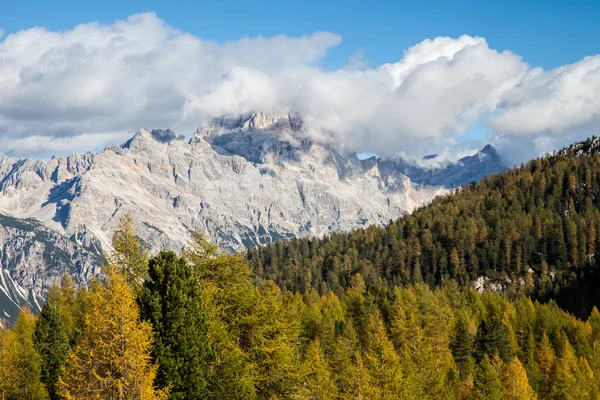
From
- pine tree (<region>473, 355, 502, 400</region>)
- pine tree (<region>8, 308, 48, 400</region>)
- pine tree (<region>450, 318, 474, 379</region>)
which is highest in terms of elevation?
pine tree (<region>8, 308, 48, 400</region>)

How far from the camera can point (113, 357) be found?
2922cm

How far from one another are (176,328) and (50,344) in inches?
1542

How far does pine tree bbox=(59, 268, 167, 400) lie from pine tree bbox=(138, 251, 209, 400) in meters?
3.17

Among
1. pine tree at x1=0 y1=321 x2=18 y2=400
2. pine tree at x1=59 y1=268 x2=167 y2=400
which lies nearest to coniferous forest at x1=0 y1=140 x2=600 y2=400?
pine tree at x1=59 y1=268 x2=167 y2=400

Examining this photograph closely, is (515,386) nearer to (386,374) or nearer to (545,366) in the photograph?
(386,374)

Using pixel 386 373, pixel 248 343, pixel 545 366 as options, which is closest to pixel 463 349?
pixel 545 366

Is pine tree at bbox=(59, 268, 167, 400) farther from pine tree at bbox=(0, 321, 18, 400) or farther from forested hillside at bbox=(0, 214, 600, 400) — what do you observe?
pine tree at bbox=(0, 321, 18, 400)

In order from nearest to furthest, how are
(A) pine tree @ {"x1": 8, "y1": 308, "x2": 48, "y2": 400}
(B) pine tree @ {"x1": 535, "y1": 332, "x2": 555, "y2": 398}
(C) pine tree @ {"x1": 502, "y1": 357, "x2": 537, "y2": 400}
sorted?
(A) pine tree @ {"x1": 8, "y1": 308, "x2": 48, "y2": 400} < (C) pine tree @ {"x1": 502, "y1": 357, "x2": 537, "y2": 400} < (B) pine tree @ {"x1": 535, "y1": 332, "x2": 555, "y2": 398}

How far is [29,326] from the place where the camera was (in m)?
86.2

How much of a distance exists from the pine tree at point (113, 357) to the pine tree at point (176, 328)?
317 cm

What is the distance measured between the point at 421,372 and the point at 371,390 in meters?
15.2

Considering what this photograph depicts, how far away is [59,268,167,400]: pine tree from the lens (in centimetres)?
2878

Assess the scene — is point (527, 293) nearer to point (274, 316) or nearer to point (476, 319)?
point (476, 319)

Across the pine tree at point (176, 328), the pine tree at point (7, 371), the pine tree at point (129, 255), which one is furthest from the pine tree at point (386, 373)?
the pine tree at point (7, 371)
